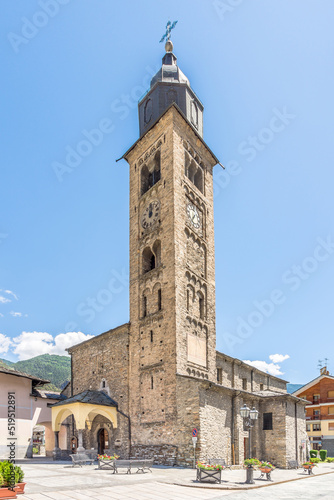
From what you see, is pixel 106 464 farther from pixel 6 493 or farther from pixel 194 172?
pixel 194 172

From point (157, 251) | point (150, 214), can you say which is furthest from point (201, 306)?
point (150, 214)

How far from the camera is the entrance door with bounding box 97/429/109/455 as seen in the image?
28.7 m

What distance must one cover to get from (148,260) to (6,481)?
2102 centimetres

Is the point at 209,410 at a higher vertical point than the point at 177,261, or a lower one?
lower

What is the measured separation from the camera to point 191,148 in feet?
108

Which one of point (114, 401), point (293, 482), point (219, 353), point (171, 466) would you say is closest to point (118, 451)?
point (114, 401)

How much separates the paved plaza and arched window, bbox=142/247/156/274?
14.6 meters

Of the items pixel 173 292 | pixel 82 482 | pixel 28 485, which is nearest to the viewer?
pixel 28 485

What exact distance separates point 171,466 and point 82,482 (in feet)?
27.0

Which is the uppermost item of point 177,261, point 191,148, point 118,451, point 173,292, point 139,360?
point 191,148

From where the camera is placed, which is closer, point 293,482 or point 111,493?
point 111,493

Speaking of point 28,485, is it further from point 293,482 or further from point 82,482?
point 293,482

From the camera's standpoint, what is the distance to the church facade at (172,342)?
2425 cm

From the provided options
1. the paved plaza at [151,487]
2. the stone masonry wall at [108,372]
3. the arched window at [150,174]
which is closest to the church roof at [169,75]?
the arched window at [150,174]
